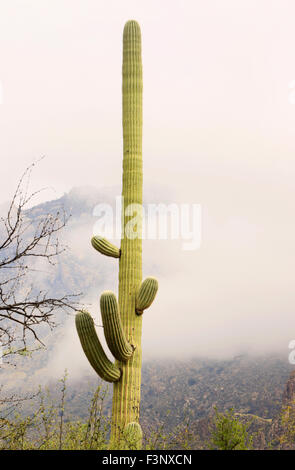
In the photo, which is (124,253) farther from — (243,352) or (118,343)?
(243,352)

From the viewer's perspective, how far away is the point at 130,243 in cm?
973

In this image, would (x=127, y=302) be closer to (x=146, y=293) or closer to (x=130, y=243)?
(x=146, y=293)

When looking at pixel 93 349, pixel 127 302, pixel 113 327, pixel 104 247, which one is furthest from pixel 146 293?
pixel 93 349

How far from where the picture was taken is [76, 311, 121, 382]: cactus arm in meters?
8.72

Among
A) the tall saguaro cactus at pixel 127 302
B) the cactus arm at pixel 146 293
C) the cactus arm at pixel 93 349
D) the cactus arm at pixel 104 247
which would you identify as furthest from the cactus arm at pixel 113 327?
the cactus arm at pixel 104 247

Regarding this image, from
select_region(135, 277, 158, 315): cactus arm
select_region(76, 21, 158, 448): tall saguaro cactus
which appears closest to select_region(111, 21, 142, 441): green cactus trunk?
select_region(76, 21, 158, 448): tall saguaro cactus

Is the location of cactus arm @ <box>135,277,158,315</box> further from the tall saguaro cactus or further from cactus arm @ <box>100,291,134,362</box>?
cactus arm @ <box>100,291,134,362</box>

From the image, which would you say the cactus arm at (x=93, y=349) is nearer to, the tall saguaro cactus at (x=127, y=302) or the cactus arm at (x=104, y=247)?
the tall saguaro cactus at (x=127, y=302)

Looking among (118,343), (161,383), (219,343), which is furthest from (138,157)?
(219,343)

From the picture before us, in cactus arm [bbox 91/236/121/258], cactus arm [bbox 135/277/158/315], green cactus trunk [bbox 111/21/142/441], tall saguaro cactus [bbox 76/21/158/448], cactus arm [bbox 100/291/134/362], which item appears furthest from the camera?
cactus arm [bbox 91/236/121/258]

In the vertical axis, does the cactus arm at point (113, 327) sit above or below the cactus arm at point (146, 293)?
below

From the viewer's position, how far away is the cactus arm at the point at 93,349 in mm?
8719

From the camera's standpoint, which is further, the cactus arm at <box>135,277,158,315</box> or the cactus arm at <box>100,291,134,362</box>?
the cactus arm at <box>135,277,158,315</box>
